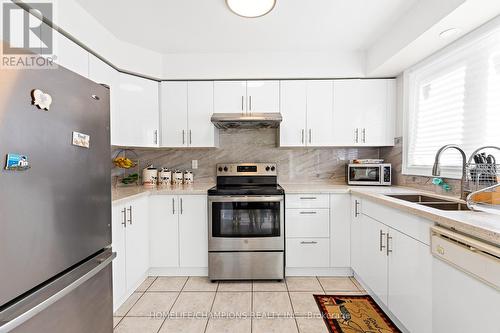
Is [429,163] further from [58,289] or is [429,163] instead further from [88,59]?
[88,59]

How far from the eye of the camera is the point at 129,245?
2.07 m

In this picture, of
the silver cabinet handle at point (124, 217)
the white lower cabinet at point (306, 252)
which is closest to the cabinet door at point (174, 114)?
the silver cabinet handle at point (124, 217)

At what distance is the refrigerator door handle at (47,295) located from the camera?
0.74 m

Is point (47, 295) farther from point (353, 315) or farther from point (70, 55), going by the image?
point (353, 315)

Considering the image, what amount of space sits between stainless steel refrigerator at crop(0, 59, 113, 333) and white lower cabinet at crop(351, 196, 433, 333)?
1.76 metres

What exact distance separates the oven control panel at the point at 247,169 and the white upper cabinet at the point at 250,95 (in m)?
0.65

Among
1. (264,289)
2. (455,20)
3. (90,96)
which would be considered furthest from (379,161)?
(90,96)

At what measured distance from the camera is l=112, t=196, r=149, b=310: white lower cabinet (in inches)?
73.9

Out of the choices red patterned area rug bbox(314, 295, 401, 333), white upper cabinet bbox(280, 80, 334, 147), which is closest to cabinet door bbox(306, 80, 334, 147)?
white upper cabinet bbox(280, 80, 334, 147)

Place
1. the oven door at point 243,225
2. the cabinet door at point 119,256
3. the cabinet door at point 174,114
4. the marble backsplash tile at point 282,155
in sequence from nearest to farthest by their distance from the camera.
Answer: the cabinet door at point 119,256
the oven door at point 243,225
the cabinet door at point 174,114
the marble backsplash tile at point 282,155

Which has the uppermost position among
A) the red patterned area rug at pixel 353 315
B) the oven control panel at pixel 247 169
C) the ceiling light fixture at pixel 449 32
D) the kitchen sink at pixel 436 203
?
the ceiling light fixture at pixel 449 32

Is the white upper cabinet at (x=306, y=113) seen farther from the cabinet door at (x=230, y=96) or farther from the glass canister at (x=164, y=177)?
the glass canister at (x=164, y=177)

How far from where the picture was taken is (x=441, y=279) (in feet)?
4.04

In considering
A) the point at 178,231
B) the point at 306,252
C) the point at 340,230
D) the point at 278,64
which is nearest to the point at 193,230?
the point at 178,231
